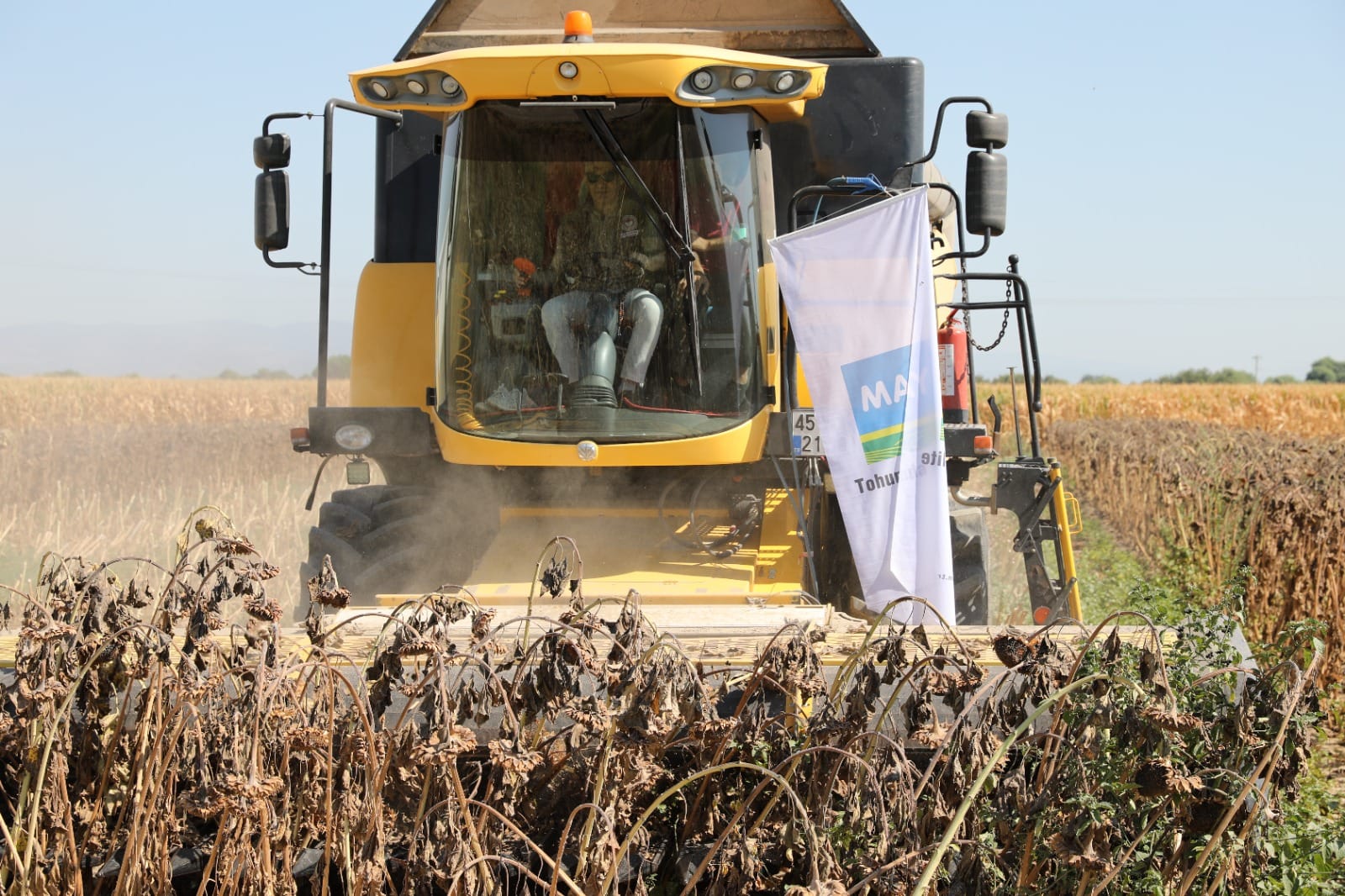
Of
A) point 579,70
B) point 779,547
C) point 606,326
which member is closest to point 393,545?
point 606,326

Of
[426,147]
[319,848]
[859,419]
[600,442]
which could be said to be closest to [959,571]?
[859,419]

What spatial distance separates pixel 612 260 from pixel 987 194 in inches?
57.9

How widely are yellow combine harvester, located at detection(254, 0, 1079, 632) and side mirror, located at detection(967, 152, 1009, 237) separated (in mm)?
10

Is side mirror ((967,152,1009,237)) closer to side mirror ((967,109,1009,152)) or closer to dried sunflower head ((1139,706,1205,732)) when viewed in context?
side mirror ((967,109,1009,152))

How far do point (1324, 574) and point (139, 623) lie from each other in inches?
258

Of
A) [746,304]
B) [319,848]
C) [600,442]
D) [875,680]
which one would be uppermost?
[746,304]

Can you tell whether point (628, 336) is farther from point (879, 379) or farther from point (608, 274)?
point (879, 379)

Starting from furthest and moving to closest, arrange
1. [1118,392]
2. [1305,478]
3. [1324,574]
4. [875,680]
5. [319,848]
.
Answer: [1118,392], [1305,478], [1324,574], [319,848], [875,680]

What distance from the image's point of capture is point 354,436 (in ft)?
17.4

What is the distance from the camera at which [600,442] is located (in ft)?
16.2

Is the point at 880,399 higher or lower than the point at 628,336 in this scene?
lower

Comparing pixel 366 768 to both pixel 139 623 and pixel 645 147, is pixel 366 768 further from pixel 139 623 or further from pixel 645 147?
pixel 645 147

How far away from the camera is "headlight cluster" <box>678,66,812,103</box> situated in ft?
15.6

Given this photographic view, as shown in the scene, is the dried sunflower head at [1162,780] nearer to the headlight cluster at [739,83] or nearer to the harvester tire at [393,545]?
the headlight cluster at [739,83]
